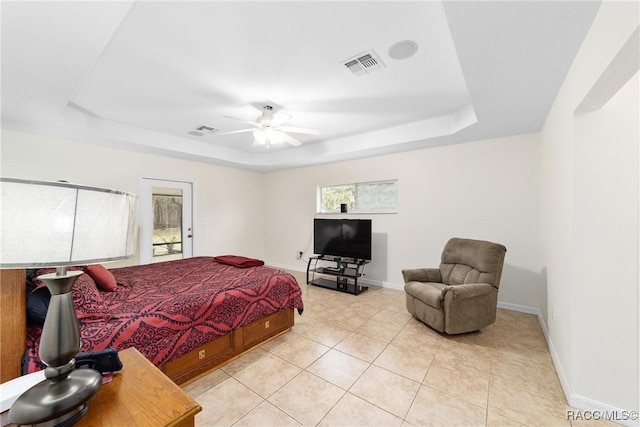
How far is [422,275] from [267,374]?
2232 mm

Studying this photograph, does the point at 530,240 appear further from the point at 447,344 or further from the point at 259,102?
the point at 259,102

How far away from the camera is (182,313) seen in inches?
76.2

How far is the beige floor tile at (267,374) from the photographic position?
197 centimetres

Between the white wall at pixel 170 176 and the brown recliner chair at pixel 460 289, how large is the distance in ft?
13.0

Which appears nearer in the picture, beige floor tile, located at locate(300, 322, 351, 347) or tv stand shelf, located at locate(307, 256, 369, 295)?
beige floor tile, located at locate(300, 322, 351, 347)

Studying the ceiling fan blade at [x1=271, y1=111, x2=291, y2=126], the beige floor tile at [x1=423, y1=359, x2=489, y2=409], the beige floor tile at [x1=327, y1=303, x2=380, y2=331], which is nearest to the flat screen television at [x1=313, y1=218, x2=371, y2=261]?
the beige floor tile at [x1=327, y1=303, x2=380, y2=331]

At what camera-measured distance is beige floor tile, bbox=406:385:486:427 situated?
5.38ft

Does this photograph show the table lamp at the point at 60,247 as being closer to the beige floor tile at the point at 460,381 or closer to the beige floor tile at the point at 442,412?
the beige floor tile at the point at 442,412

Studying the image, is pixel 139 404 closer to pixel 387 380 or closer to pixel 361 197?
pixel 387 380

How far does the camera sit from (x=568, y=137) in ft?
6.33

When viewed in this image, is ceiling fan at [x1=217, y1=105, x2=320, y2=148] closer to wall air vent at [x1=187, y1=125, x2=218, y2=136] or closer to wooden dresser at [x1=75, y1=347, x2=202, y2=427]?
wall air vent at [x1=187, y1=125, x2=218, y2=136]

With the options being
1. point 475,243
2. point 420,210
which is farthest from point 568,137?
point 420,210

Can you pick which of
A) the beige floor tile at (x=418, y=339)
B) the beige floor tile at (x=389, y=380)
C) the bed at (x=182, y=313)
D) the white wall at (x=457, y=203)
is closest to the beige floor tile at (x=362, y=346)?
the beige floor tile at (x=389, y=380)

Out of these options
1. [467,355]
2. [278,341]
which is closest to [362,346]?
[278,341]
